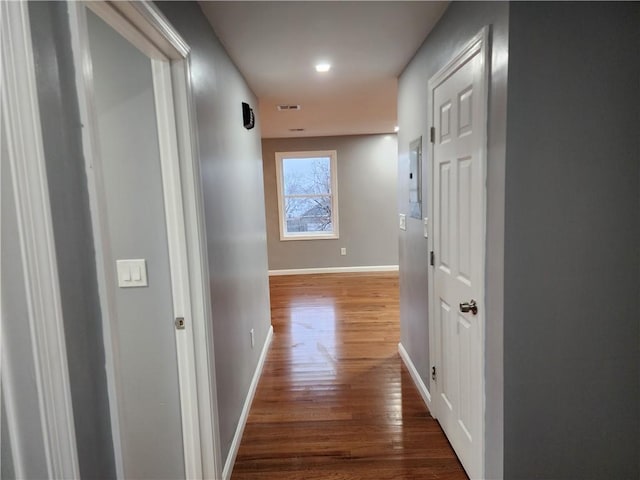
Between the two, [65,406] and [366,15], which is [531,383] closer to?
[65,406]

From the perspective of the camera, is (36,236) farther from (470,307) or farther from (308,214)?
(308,214)

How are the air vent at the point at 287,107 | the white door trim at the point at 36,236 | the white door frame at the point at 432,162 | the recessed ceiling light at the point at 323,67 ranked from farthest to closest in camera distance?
the air vent at the point at 287,107 < the recessed ceiling light at the point at 323,67 < the white door frame at the point at 432,162 < the white door trim at the point at 36,236

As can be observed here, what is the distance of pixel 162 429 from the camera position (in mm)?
1679

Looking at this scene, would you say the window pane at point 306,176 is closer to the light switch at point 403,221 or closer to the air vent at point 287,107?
the air vent at point 287,107

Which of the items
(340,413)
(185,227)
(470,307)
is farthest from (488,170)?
(340,413)

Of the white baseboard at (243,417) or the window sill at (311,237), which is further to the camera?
the window sill at (311,237)

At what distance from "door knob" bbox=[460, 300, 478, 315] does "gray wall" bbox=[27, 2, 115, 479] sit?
1.42 meters

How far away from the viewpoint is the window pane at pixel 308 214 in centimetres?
657

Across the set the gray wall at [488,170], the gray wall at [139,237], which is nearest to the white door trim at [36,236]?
the gray wall at [139,237]

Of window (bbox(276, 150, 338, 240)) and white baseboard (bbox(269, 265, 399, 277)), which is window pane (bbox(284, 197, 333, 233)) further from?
white baseboard (bbox(269, 265, 399, 277))

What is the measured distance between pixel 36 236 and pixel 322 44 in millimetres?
2034

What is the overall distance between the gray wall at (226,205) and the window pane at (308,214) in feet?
11.4

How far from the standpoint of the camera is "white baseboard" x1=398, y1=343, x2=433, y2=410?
248 cm

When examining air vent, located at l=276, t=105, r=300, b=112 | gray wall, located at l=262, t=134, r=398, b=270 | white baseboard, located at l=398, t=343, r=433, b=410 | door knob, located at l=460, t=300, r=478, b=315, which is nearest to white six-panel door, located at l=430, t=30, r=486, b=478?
door knob, located at l=460, t=300, r=478, b=315
